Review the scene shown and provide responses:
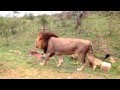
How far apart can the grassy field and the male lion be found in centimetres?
32


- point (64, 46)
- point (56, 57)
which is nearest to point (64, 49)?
point (64, 46)

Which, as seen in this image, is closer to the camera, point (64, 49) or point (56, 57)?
point (64, 49)

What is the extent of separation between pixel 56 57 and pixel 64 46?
1279 mm

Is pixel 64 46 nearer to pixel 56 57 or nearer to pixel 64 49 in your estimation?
pixel 64 49

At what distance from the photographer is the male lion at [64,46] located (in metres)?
8.55

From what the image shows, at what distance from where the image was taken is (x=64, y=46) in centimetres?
880

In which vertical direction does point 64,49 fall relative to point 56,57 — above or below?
above

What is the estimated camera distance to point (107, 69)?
8.75m

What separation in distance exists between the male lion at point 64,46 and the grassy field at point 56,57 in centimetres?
32

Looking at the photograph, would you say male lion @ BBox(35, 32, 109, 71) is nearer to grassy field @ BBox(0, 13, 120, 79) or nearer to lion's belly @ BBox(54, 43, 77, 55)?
lion's belly @ BBox(54, 43, 77, 55)
